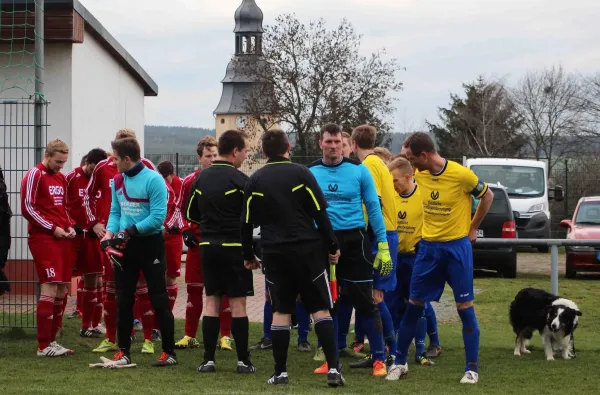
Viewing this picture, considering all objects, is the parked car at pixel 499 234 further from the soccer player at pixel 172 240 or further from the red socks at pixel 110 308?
the red socks at pixel 110 308

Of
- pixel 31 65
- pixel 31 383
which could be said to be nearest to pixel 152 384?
pixel 31 383

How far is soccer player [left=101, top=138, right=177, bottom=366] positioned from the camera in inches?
351

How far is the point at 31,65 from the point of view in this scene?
1482cm

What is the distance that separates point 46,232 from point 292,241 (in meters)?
3.16

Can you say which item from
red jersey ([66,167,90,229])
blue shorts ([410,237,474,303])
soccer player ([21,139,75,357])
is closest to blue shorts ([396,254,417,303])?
blue shorts ([410,237,474,303])

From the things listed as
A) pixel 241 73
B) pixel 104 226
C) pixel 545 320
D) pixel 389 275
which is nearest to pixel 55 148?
pixel 104 226

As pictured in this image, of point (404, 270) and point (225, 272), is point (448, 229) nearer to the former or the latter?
point (404, 270)

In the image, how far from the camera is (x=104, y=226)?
10258mm

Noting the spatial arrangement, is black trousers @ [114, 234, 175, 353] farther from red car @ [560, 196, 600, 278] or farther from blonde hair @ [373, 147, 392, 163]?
red car @ [560, 196, 600, 278]

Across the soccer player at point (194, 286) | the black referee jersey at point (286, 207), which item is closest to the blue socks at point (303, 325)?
the soccer player at point (194, 286)

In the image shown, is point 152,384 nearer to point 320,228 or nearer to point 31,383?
point 31,383

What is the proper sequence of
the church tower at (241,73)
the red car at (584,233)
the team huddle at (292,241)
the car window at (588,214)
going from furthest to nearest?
the church tower at (241,73) → the car window at (588,214) → the red car at (584,233) → the team huddle at (292,241)

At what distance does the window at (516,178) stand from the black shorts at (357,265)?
17534mm

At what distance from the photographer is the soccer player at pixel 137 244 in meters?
8.91
